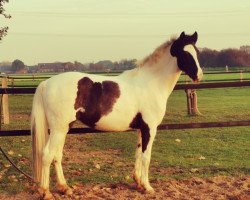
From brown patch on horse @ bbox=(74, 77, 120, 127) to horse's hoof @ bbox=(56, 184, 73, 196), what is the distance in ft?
3.04

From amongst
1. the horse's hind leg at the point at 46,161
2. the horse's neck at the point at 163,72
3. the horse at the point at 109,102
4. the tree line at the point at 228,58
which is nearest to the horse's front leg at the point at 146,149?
the horse at the point at 109,102

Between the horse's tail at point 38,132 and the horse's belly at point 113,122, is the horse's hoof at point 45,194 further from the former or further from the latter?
the horse's belly at point 113,122

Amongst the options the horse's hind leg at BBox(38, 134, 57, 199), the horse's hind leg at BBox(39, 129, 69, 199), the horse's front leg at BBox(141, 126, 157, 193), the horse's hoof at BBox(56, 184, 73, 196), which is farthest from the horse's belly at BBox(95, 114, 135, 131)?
the horse's hoof at BBox(56, 184, 73, 196)

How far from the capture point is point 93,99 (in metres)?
5.12

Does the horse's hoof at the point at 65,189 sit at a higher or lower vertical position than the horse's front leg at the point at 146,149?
lower

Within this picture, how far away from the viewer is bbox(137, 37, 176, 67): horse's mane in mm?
5465

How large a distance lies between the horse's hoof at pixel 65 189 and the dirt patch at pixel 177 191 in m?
0.07

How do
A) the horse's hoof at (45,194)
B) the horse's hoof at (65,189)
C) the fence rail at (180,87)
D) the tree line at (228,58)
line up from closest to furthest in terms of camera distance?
1. the horse's hoof at (45,194)
2. the horse's hoof at (65,189)
3. the fence rail at (180,87)
4. the tree line at (228,58)

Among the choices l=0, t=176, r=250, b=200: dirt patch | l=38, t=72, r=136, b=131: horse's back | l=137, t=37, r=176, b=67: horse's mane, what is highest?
l=137, t=37, r=176, b=67: horse's mane

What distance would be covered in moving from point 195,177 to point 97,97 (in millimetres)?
2133

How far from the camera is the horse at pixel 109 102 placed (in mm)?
5020

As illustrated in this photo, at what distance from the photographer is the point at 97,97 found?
5.14 meters

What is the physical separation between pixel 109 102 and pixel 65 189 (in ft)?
4.40

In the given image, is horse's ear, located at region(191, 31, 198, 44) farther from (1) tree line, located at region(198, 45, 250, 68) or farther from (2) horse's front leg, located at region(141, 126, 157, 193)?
(1) tree line, located at region(198, 45, 250, 68)
